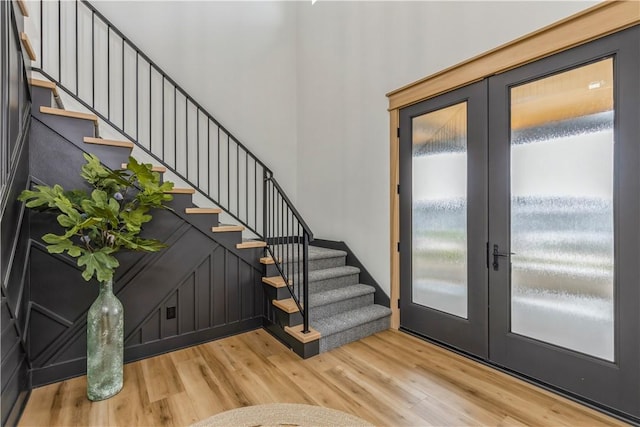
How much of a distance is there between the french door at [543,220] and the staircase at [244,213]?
2.90 ft

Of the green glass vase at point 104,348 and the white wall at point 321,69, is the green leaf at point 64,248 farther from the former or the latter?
the white wall at point 321,69

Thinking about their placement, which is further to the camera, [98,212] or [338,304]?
[338,304]

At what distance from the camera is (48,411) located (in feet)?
6.66

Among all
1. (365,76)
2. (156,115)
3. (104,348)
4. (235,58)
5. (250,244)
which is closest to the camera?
(104,348)

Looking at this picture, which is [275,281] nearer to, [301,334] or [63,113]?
[301,334]

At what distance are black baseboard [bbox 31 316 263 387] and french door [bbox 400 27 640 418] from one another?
1931 mm

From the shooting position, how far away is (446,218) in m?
3.02

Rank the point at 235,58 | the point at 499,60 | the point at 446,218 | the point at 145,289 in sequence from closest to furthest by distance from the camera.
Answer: the point at 499,60
the point at 145,289
the point at 446,218
the point at 235,58

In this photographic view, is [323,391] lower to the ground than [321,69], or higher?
lower

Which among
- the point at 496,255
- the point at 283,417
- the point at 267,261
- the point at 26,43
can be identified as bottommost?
the point at 283,417

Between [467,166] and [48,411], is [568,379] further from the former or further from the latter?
[48,411]

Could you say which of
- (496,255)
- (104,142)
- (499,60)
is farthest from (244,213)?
(499,60)

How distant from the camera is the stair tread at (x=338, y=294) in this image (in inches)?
127

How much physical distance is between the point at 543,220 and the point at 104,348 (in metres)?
3.41
